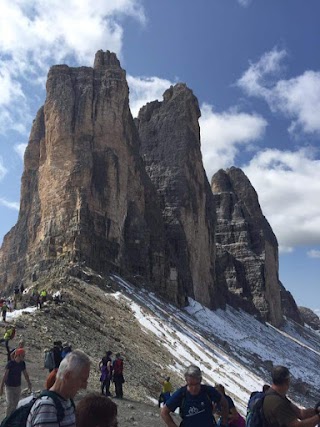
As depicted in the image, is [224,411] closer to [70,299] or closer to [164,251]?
[70,299]

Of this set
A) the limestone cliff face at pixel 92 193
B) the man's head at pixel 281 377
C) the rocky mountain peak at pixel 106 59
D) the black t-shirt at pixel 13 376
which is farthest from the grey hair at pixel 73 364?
the rocky mountain peak at pixel 106 59

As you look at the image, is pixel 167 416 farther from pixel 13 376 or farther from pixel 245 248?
pixel 245 248

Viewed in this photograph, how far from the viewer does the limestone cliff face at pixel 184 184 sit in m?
67.5

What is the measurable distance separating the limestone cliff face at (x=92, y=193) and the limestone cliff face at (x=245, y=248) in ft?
99.4

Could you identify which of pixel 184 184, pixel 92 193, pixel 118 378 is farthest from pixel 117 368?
pixel 184 184

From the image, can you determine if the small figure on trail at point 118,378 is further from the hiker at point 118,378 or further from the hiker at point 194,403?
the hiker at point 194,403

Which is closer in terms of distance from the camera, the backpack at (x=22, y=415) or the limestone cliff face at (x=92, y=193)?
the backpack at (x=22, y=415)

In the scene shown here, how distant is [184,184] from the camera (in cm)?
7075

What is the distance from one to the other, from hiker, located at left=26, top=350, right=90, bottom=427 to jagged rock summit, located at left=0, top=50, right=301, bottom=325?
3657cm

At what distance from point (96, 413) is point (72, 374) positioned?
0.47 meters

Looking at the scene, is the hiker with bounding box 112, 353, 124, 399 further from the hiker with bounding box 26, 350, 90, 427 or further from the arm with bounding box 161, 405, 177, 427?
the hiker with bounding box 26, 350, 90, 427

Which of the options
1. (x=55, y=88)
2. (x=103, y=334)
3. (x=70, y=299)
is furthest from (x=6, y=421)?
(x=55, y=88)

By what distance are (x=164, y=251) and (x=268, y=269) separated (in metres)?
43.6

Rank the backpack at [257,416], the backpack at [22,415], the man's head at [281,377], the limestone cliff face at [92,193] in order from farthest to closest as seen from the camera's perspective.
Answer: the limestone cliff face at [92,193] → the man's head at [281,377] → the backpack at [257,416] → the backpack at [22,415]
